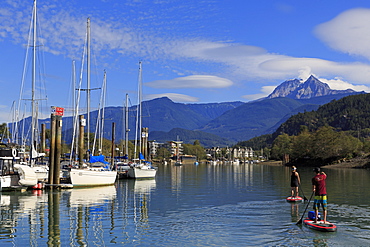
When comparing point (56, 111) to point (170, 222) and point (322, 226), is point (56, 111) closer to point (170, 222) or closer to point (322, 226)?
point (170, 222)

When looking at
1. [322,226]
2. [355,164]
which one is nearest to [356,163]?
[355,164]

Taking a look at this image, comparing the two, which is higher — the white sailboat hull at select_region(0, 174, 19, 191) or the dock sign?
the dock sign

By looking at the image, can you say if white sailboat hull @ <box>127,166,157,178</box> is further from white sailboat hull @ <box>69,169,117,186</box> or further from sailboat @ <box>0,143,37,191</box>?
sailboat @ <box>0,143,37,191</box>

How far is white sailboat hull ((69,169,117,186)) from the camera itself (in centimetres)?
4588

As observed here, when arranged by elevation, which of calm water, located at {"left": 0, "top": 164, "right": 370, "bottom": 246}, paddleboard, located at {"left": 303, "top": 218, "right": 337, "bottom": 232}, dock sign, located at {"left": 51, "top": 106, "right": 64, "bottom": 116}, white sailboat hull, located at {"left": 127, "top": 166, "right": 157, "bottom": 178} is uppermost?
dock sign, located at {"left": 51, "top": 106, "right": 64, "bottom": 116}

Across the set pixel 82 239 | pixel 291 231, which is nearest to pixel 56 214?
pixel 82 239

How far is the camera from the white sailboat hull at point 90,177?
45875 mm

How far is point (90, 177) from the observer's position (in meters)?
47.3

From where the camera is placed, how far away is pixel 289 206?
1203 inches

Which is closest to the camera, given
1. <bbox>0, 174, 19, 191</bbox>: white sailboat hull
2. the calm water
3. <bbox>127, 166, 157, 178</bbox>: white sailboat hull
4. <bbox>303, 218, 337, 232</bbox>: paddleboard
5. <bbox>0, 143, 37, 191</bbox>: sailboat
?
the calm water

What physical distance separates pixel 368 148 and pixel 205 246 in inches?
5822

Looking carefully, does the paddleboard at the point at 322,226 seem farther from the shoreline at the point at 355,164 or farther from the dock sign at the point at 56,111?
the shoreline at the point at 355,164

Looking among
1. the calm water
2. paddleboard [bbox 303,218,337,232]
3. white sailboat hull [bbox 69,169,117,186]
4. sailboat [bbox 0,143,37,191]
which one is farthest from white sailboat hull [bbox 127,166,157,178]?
paddleboard [bbox 303,218,337,232]

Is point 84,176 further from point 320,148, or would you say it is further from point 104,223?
point 320,148
